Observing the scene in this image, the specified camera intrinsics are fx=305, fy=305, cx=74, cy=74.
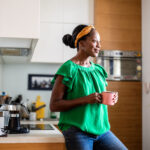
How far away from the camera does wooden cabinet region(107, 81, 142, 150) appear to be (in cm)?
380

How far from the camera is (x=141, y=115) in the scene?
389 centimetres

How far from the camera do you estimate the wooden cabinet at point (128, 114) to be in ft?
12.5

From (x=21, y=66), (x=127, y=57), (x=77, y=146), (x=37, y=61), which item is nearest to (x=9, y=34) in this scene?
(x=77, y=146)

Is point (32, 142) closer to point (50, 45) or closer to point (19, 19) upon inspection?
point (19, 19)

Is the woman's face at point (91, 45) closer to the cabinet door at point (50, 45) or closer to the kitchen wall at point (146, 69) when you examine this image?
the cabinet door at point (50, 45)

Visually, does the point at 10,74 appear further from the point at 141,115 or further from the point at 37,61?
the point at 141,115

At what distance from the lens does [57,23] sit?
12.4 feet

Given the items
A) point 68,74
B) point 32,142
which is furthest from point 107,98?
point 32,142

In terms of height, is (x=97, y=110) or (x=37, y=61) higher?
(x=37, y=61)

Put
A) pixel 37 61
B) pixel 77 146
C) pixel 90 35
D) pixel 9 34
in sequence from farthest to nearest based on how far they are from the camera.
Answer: pixel 37 61
pixel 9 34
pixel 90 35
pixel 77 146

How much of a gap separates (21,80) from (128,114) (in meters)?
1.44

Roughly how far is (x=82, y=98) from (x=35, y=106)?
2.33 m

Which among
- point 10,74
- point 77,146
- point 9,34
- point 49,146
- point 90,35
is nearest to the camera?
point 77,146

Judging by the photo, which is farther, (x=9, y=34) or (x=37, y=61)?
(x=37, y=61)
